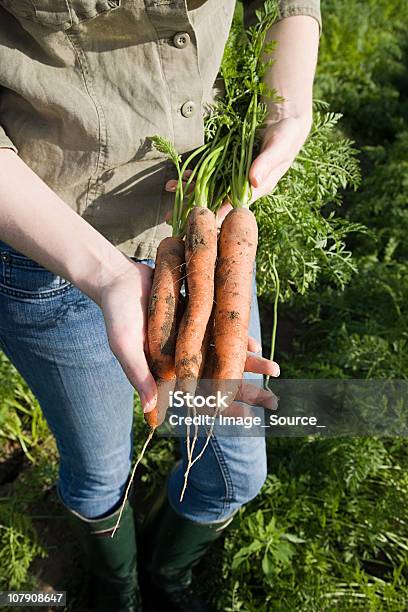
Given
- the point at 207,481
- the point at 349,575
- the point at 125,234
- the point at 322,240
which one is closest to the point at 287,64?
the point at 322,240

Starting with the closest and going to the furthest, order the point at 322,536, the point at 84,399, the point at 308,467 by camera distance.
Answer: the point at 84,399
the point at 322,536
the point at 308,467

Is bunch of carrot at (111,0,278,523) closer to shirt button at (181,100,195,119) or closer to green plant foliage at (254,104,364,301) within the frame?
shirt button at (181,100,195,119)

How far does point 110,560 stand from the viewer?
2043 millimetres

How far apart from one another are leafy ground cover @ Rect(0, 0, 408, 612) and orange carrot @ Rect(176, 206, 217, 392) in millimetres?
326

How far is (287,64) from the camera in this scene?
1573 mm

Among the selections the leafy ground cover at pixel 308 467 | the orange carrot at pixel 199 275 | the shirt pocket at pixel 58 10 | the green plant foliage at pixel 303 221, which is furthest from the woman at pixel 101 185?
the leafy ground cover at pixel 308 467

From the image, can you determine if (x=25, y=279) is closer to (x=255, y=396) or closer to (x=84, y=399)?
(x=84, y=399)

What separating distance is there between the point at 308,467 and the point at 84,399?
113 centimetres

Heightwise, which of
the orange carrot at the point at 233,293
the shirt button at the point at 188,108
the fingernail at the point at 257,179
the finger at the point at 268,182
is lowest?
the orange carrot at the point at 233,293

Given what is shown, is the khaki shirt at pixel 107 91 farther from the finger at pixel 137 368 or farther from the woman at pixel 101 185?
the finger at pixel 137 368

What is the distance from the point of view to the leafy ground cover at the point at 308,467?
1.85 metres

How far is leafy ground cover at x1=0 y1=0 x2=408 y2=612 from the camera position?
72.7 inches

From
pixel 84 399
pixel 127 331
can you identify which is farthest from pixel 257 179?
pixel 84 399

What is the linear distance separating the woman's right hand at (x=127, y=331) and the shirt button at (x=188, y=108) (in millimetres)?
402
